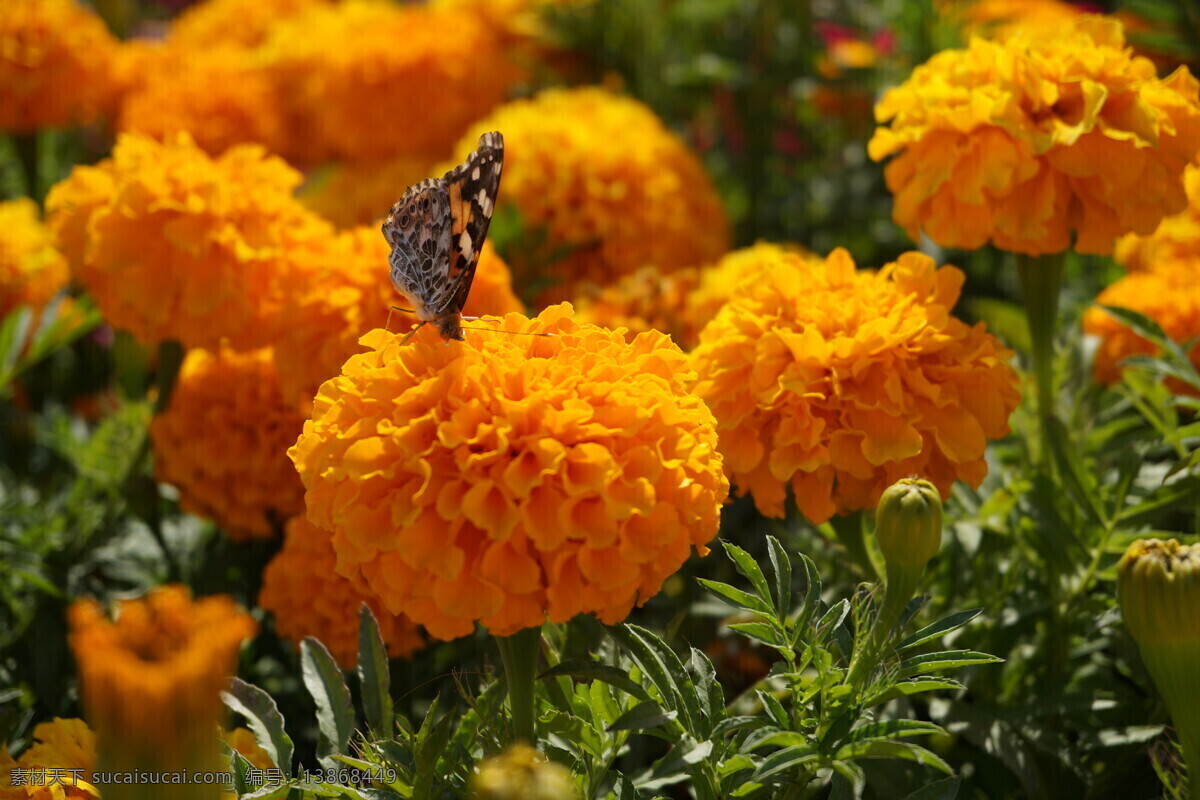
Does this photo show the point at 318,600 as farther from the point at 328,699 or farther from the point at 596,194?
the point at 596,194

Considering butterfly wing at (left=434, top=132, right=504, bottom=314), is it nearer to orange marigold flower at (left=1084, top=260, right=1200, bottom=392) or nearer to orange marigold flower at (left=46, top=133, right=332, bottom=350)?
orange marigold flower at (left=46, top=133, right=332, bottom=350)

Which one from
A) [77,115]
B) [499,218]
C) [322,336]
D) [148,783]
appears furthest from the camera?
[77,115]

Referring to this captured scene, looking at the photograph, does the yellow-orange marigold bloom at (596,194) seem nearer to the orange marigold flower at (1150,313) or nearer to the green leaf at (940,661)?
the orange marigold flower at (1150,313)

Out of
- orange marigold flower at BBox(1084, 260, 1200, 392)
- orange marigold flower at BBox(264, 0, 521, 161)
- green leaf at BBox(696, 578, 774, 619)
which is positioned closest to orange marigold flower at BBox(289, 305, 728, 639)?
green leaf at BBox(696, 578, 774, 619)

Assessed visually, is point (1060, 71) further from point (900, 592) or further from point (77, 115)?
point (77, 115)

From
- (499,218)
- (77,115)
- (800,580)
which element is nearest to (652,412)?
(800,580)

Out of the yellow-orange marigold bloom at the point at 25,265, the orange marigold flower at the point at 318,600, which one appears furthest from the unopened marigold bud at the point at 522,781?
the yellow-orange marigold bloom at the point at 25,265
